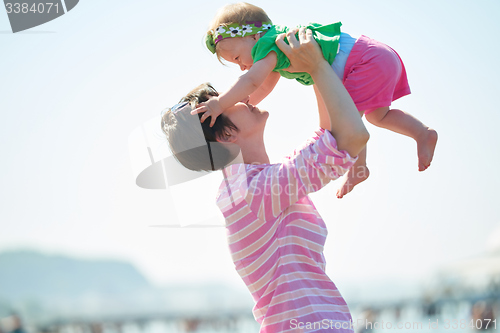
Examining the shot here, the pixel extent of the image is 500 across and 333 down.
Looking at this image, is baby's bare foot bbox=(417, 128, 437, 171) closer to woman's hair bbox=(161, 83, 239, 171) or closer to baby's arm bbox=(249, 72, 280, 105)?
baby's arm bbox=(249, 72, 280, 105)

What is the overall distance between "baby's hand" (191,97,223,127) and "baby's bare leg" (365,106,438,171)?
2.81ft

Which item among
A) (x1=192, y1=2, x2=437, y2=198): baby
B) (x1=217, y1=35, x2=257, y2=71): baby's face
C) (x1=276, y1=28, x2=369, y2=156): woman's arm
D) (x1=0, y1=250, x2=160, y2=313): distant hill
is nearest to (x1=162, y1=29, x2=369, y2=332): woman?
(x1=276, y1=28, x2=369, y2=156): woman's arm

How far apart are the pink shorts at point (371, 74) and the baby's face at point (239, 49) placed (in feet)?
1.57

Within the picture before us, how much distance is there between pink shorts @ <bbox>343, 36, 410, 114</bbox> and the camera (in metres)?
2.14

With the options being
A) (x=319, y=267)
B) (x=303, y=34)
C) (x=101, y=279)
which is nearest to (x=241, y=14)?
(x=303, y=34)

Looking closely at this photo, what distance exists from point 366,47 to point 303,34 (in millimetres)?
419

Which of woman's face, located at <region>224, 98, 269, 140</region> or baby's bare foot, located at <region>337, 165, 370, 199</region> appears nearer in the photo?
woman's face, located at <region>224, 98, 269, 140</region>

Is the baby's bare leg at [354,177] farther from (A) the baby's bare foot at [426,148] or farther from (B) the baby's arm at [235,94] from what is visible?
(B) the baby's arm at [235,94]

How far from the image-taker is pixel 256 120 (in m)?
1.99

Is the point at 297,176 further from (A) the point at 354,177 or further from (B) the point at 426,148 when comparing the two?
(B) the point at 426,148

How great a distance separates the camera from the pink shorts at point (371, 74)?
2141mm

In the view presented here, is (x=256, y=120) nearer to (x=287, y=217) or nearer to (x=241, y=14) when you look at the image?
(x=287, y=217)

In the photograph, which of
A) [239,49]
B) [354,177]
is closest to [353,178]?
[354,177]

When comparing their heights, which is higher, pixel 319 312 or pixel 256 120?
pixel 256 120
